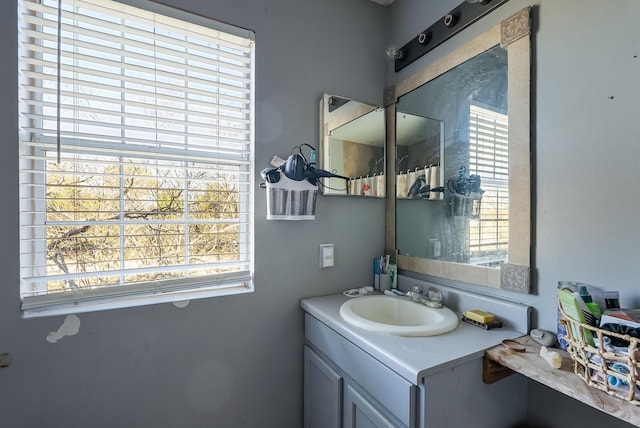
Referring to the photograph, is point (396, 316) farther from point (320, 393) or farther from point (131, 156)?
point (131, 156)

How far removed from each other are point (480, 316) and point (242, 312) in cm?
99

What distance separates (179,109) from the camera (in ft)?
4.09

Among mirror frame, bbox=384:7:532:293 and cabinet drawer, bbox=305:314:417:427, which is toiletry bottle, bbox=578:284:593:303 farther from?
cabinet drawer, bbox=305:314:417:427

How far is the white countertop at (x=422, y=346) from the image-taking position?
32.5 inches

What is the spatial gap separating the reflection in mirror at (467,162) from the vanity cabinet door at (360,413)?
2.33 ft

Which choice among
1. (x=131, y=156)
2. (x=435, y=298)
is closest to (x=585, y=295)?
(x=435, y=298)

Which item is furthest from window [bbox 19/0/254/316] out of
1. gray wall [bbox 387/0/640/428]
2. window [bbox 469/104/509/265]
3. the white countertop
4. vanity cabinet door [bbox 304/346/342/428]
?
gray wall [bbox 387/0/640/428]

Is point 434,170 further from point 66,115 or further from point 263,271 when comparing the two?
point 66,115

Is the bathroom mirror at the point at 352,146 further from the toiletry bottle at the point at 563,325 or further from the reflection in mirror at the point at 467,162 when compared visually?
the toiletry bottle at the point at 563,325

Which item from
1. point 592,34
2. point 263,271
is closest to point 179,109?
point 263,271

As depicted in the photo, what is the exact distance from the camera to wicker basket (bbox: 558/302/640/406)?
643mm

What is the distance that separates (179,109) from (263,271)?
0.80 m

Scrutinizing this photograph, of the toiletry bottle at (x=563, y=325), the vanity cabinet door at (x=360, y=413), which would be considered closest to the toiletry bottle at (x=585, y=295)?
the toiletry bottle at (x=563, y=325)

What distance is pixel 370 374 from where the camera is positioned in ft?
3.21
